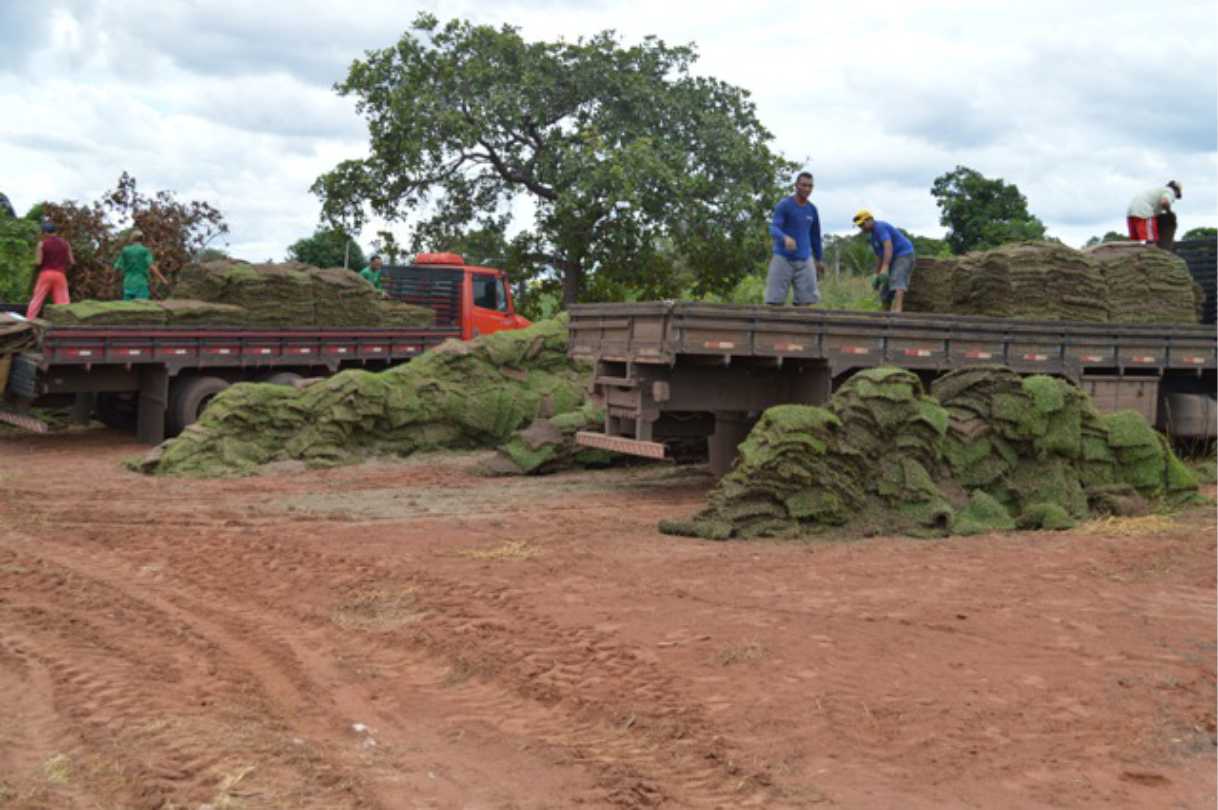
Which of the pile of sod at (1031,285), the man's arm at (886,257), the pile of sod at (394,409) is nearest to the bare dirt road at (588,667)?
the pile of sod at (394,409)

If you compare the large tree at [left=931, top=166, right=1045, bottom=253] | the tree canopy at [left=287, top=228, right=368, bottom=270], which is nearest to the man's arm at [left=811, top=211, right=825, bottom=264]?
the large tree at [left=931, top=166, right=1045, bottom=253]

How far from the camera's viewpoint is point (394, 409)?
15.2 meters

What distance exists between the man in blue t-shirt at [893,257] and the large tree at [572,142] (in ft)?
37.3

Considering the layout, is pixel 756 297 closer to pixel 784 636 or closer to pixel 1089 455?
pixel 1089 455

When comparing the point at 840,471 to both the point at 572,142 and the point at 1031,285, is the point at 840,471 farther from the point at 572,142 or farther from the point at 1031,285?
the point at 572,142

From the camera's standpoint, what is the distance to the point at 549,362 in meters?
16.4

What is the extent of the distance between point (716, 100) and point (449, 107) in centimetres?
579

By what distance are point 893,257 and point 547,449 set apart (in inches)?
179

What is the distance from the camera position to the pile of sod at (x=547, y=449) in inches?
554

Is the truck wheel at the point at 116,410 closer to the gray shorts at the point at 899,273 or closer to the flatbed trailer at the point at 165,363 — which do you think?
the flatbed trailer at the point at 165,363

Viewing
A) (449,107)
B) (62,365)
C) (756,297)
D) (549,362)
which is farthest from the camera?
(756,297)

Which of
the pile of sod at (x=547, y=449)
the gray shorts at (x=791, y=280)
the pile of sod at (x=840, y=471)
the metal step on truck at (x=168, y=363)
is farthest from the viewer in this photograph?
the metal step on truck at (x=168, y=363)

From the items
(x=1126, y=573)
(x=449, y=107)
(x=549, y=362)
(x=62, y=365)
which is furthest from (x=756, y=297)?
(x=1126, y=573)

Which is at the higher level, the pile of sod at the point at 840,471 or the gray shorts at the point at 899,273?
the gray shorts at the point at 899,273
